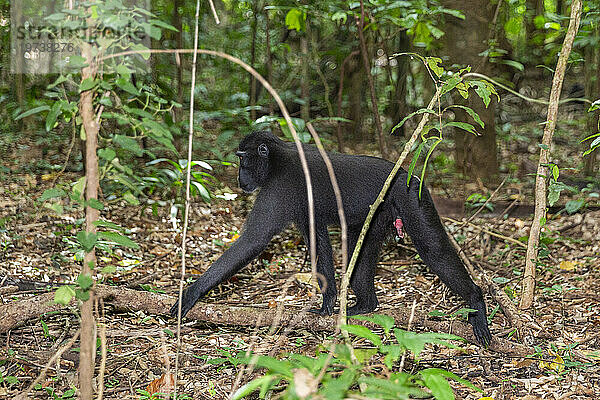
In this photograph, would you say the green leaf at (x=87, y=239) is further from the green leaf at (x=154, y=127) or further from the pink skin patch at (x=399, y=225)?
the pink skin patch at (x=399, y=225)

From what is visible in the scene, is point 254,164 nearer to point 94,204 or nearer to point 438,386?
point 94,204

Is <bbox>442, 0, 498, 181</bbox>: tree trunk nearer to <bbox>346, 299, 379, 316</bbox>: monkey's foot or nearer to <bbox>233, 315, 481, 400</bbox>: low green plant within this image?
<bbox>346, 299, 379, 316</bbox>: monkey's foot

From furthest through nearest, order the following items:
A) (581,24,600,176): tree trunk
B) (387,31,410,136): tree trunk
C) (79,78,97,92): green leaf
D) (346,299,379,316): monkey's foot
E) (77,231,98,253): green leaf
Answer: (387,31,410,136): tree trunk → (581,24,600,176): tree trunk → (346,299,379,316): monkey's foot → (77,231,98,253): green leaf → (79,78,97,92): green leaf

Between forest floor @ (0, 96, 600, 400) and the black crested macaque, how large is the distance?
12.2 inches

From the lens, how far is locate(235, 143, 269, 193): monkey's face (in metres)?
4.20

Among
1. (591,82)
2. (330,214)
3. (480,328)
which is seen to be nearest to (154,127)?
(330,214)

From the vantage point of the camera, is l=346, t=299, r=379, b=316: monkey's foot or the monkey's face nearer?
the monkey's face

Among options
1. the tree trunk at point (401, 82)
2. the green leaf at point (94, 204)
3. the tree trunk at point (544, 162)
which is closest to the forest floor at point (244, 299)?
the tree trunk at point (544, 162)

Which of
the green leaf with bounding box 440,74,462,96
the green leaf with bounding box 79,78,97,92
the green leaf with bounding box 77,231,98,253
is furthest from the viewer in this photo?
the green leaf with bounding box 440,74,462,96

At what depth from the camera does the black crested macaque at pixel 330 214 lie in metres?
3.95

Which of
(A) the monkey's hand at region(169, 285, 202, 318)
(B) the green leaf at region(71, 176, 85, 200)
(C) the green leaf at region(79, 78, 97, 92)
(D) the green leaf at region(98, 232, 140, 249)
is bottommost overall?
(A) the monkey's hand at region(169, 285, 202, 318)

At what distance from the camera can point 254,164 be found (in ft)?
13.8

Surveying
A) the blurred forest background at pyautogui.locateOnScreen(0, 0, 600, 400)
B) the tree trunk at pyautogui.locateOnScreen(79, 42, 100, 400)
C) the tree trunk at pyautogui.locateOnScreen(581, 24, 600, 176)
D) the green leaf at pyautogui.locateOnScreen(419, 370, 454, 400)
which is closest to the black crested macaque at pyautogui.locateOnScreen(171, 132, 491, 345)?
the blurred forest background at pyautogui.locateOnScreen(0, 0, 600, 400)

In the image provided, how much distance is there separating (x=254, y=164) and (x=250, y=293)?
1278 mm
